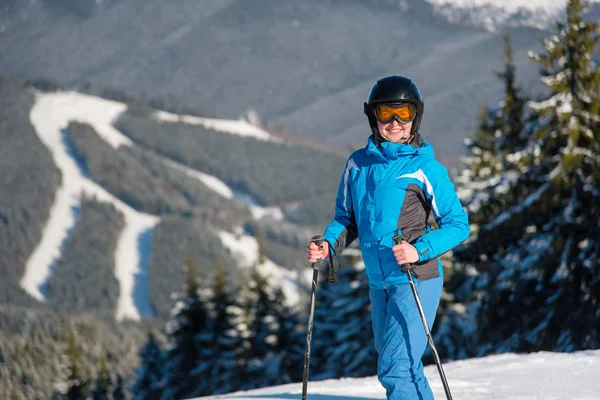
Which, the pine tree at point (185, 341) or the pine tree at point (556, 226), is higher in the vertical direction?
the pine tree at point (556, 226)

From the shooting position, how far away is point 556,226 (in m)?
14.6

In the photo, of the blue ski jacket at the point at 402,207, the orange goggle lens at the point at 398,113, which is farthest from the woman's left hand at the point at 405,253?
the orange goggle lens at the point at 398,113

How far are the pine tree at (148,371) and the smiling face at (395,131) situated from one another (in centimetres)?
3518

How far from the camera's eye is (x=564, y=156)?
13992 millimetres

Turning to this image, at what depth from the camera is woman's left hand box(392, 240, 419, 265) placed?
4.73 metres

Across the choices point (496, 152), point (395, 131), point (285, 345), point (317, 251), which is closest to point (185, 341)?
point (285, 345)

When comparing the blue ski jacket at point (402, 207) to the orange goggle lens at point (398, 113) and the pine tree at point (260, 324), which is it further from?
the pine tree at point (260, 324)

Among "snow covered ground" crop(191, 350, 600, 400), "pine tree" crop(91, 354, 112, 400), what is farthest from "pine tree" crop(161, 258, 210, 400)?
"snow covered ground" crop(191, 350, 600, 400)

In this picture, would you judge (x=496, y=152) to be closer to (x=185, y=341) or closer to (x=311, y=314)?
(x=185, y=341)

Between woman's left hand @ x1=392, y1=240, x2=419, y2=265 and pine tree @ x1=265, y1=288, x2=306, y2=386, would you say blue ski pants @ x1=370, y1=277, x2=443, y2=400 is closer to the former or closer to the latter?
woman's left hand @ x1=392, y1=240, x2=419, y2=265

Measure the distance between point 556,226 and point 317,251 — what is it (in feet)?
35.1

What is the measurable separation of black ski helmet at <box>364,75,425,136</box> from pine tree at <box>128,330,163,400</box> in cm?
3516

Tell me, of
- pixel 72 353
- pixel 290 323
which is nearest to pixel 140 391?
pixel 72 353

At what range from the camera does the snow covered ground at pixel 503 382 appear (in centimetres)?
644
